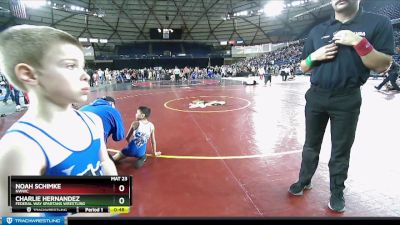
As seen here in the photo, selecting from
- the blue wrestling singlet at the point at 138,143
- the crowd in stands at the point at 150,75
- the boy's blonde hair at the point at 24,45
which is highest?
the crowd in stands at the point at 150,75

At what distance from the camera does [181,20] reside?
39.3m

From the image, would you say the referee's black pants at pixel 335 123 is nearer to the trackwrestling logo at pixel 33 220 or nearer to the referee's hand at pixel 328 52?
the referee's hand at pixel 328 52

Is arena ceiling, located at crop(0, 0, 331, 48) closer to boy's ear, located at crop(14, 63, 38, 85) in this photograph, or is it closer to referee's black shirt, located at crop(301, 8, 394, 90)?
referee's black shirt, located at crop(301, 8, 394, 90)

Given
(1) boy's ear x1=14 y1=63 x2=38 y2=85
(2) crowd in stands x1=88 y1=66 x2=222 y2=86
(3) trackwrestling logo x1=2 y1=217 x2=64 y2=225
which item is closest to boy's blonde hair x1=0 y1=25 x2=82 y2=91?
(1) boy's ear x1=14 y1=63 x2=38 y2=85

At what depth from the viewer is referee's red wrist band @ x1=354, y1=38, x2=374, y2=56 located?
1.79m

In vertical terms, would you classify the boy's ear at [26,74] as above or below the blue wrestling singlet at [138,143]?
above

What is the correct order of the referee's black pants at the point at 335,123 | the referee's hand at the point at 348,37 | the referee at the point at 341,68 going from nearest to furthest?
the referee's hand at the point at 348,37 < the referee at the point at 341,68 < the referee's black pants at the point at 335,123

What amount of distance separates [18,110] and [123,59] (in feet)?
104

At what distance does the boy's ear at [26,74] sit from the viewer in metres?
0.88

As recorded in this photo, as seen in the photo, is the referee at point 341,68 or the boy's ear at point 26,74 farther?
the referee at point 341,68

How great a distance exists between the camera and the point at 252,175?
122 inches
